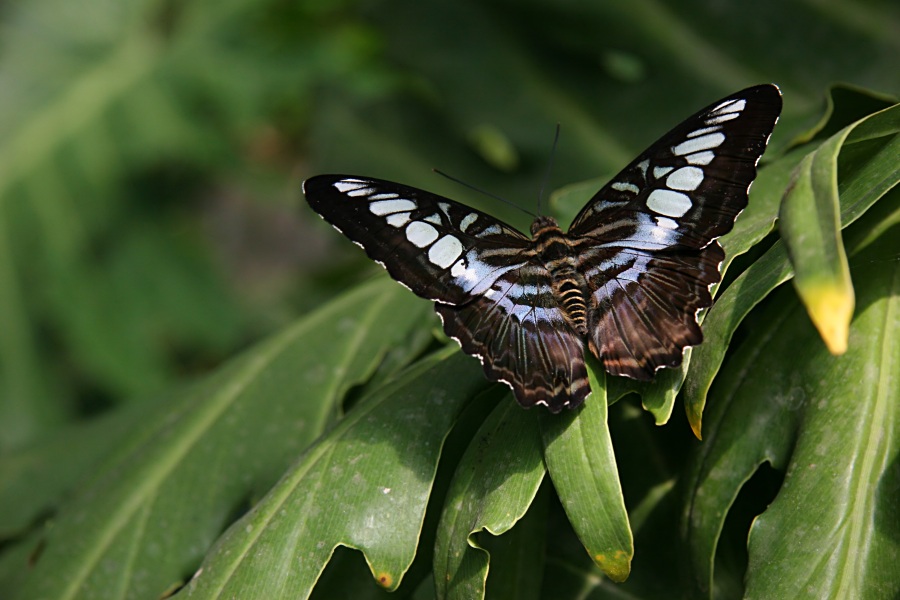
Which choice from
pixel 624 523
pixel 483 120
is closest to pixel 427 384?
pixel 624 523

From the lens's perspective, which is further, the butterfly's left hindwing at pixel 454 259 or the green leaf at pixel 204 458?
the green leaf at pixel 204 458

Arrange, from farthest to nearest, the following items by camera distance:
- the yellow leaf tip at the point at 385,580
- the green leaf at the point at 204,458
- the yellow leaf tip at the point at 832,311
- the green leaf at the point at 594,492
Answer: the green leaf at the point at 204,458, the yellow leaf tip at the point at 385,580, the green leaf at the point at 594,492, the yellow leaf tip at the point at 832,311

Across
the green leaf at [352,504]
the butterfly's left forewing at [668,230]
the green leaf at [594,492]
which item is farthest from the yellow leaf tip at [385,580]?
the butterfly's left forewing at [668,230]

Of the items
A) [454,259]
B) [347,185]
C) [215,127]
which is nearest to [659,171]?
[454,259]

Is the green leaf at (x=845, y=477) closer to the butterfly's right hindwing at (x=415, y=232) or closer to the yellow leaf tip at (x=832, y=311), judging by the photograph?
the yellow leaf tip at (x=832, y=311)

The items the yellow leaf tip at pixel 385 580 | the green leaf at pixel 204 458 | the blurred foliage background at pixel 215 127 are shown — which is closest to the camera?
the yellow leaf tip at pixel 385 580

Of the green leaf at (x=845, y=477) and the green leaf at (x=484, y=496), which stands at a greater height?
the green leaf at (x=484, y=496)
